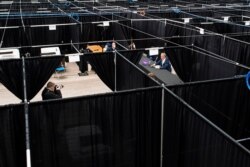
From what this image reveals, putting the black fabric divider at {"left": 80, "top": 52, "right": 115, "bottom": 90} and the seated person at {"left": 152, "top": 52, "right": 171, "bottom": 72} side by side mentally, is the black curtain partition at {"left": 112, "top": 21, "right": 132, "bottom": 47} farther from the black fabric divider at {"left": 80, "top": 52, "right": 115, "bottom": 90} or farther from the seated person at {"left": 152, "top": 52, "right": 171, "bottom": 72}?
the black fabric divider at {"left": 80, "top": 52, "right": 115, "bottom": 90}

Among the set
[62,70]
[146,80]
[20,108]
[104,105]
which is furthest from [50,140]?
[62,70]

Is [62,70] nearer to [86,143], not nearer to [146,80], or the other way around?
[146,80]

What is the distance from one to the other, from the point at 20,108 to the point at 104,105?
45.6 inches

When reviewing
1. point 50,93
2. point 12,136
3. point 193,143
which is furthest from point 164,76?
point 12,136

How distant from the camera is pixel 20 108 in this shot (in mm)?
3902

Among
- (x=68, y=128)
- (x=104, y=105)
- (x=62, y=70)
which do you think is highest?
(x=104, y=105)

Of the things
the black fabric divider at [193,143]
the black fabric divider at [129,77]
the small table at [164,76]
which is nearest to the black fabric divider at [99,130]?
the black fabric divider at [193,143]

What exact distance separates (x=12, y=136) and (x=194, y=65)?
5.42 meters

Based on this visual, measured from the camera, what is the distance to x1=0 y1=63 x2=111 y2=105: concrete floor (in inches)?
392

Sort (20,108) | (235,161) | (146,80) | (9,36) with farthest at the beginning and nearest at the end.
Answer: (9,36), (146,80), (20,108), (235,161)

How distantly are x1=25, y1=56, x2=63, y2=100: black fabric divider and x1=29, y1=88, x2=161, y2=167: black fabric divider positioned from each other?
309 centimetres

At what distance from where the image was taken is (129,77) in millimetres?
6836

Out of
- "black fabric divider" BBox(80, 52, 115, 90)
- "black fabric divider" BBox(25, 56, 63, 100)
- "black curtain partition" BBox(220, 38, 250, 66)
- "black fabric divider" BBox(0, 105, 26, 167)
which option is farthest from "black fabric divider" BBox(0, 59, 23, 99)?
"black curtain partition" BBox(220, 38, 250, 66)

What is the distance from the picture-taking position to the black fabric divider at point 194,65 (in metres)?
7.23
